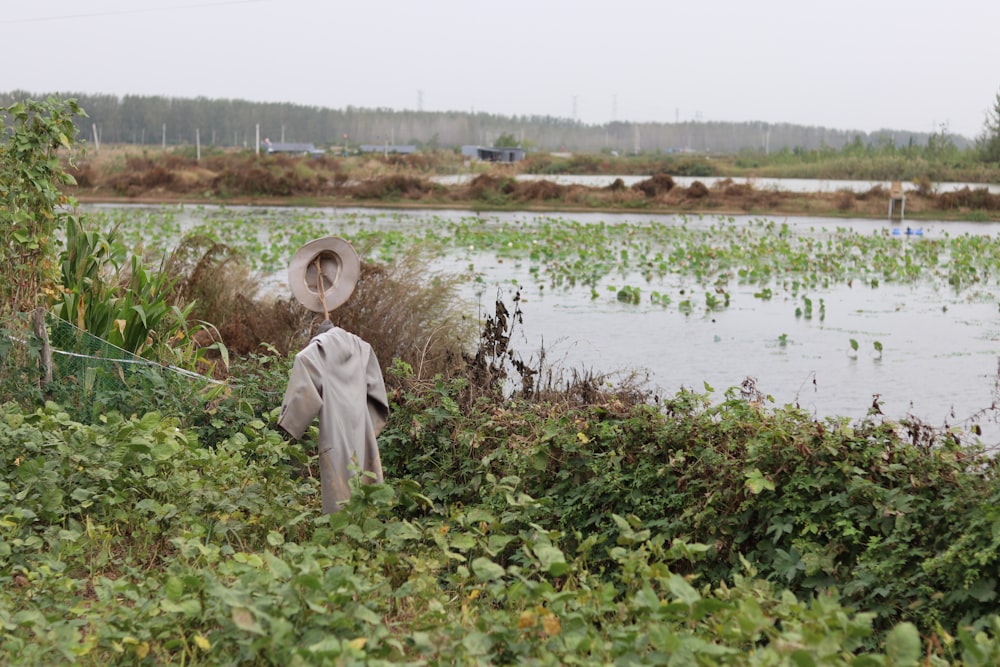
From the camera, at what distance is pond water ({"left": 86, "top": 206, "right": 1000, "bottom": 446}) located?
33.4 feet

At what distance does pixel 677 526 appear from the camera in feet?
17.5

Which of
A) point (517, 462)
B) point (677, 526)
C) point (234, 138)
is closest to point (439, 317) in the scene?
point (517, 462)

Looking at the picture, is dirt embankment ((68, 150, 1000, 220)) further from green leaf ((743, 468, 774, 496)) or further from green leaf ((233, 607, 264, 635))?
green leaf ((233, 607, 264, 635))

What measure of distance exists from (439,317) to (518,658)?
21.9 feet

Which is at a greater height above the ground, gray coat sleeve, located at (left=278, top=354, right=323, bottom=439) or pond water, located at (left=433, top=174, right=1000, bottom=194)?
pond water, located at (left=433, top=174, right=1000, bottom=194)

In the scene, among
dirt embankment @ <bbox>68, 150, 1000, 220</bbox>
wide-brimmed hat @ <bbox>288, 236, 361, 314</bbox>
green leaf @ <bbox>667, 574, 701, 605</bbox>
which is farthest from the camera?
dirt embankment @ <bbox>68, 150, 1000, 220</bbox>

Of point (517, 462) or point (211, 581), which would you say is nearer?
point (211, 581)

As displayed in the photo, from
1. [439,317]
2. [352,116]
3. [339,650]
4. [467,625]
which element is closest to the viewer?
[339,650]

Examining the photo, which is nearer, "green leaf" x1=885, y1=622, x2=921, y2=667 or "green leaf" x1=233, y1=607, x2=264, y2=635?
"green leaf" x1=885, y1=622, x2=921, y2=667

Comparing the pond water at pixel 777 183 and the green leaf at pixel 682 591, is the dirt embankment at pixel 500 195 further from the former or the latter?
the green leaf at pixel 682 591

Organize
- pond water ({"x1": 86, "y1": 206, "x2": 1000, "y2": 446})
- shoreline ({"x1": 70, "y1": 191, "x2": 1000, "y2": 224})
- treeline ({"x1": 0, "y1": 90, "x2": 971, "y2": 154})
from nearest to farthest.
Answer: pond water ({"x1": 86, "y1": 206, "x2": 1000, "y2": 446}), shoreline ({"x1": 70, "y1": 191, "x2": 1000, "y2": 224}), treeline ({"x1": 0, "y1": 90, "x2": 971, "y2": 154})

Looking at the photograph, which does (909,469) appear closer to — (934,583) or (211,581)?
(934,583)

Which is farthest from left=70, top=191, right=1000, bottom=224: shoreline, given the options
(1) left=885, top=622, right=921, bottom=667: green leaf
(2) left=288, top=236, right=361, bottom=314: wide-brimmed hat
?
(1) left=885, top=622, right=921, bottom=667: green leaf

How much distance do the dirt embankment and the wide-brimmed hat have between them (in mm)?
33258
